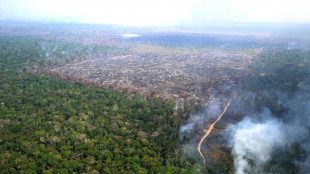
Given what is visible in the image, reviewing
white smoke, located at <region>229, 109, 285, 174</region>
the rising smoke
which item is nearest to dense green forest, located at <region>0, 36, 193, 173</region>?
white smoke, located at <region>229, 109, 285, 174</region>

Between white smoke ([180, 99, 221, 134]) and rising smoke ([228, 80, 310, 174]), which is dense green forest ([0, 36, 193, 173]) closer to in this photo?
white smoke ([180, 99, 221, 134])

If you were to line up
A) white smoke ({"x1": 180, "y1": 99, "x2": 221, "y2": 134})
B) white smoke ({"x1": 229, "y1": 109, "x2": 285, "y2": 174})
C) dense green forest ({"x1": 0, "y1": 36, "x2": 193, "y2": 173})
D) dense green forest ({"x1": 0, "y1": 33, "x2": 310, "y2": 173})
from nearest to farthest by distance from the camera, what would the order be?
dense green forest ({"x1": 0, "y1": 36, "x2": 193, "y2": 173}) < dense green forest ({"x1": 0, "y1": 33, "x2": 310, "y2": 173}) < white smoke ({"x1": 229, "y1": 109, "x2": 285, "y2": 174}) < white smoke ({"x1": 180, "y1": 99, "x2": 221, "y2": 134})

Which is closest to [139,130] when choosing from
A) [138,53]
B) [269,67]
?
[269,67]

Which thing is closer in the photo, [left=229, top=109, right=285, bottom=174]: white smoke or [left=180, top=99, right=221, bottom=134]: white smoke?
[left=229, top=109, right=285, bottom=174]: white smoke

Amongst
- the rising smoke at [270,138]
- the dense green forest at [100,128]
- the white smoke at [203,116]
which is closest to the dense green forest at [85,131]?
the dense green forest at [100,128]

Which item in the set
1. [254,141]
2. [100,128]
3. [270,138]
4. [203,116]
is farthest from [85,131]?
[270,138]

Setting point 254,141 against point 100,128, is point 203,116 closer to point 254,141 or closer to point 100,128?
point 254,141

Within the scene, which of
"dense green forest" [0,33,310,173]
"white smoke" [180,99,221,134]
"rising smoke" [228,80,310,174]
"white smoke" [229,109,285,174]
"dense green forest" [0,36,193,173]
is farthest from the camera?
"white smoke" [180,99,221,134]

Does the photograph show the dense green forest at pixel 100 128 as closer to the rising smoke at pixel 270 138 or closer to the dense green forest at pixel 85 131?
the dense green forest at pixel 85 131

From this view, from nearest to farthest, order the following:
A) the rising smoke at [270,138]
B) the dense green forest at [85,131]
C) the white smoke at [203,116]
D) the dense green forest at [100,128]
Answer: the dense green forest at [85,131], the dense green forest at [100,128], the rising smoke at [270,138], the white smoke at [203,116]
